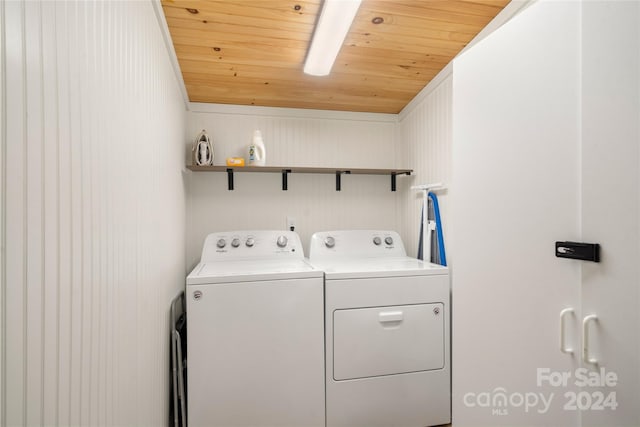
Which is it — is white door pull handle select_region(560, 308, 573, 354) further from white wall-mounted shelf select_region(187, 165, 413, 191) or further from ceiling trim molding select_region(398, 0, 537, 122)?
white wall-mounted shelf select_region(187, 165, 413, 191)

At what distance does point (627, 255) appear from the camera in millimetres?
758

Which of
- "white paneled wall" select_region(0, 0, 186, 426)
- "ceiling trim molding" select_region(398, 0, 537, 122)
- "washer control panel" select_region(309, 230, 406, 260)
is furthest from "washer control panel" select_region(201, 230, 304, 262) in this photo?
"ceiling trim molding" select_region(398, 0, 537, 122)

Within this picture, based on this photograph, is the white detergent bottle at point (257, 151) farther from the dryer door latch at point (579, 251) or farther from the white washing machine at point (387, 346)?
the dryer door latch at point (579, 251)

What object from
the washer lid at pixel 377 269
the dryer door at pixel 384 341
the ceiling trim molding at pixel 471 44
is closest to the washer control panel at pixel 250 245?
the washer lid at pixel 377 269

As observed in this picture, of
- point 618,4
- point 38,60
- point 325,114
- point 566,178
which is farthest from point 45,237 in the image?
point 325,114

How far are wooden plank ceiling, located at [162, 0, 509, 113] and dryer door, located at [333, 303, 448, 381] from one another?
1.51m

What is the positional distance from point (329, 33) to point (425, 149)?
48.6 inches

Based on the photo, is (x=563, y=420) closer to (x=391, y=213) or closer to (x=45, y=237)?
(x=45, y=237)

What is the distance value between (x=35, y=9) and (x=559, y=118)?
131cm

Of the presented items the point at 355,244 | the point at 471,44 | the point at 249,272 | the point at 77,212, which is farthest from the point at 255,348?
the point at 471,44

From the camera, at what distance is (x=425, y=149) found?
7.56ft

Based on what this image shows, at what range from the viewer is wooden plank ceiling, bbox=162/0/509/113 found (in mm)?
1355

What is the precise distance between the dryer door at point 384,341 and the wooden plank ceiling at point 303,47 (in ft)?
4.97

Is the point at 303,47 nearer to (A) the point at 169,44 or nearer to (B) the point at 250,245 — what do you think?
(A) the point at 169,44
